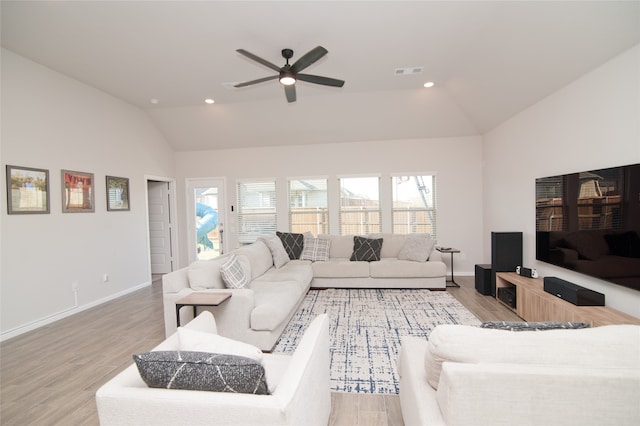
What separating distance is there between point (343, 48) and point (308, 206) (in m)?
3.45

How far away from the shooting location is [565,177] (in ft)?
10.7

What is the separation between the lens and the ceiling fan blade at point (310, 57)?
2.63 metres

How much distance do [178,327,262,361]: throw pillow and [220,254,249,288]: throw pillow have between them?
168 cm

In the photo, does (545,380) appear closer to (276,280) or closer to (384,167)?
(276,280)

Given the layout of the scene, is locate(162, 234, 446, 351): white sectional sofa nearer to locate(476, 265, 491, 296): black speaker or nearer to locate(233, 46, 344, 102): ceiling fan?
locate(476, 265, 491, 296): black speaker

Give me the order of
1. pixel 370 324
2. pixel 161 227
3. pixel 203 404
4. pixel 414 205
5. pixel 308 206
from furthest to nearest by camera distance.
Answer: pixel 161 227 < pixel 308 206 < pixel 414 205 < pixel 370 324 < pixel 203 404

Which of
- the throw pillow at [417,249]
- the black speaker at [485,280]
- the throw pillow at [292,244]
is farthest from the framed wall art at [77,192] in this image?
the black speaker at [485,280]

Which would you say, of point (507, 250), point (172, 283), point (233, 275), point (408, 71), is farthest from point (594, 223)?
point (172, 283)

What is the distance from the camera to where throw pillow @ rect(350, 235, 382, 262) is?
523 cm

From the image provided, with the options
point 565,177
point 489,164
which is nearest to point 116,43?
point 565,177

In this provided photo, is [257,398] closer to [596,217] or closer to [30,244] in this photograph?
[596,217]

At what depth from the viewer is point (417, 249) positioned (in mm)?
5004

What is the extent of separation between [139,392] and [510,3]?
3.97 m

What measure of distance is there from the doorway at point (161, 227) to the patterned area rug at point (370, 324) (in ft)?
12.1
